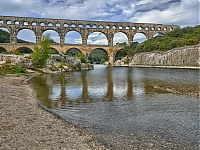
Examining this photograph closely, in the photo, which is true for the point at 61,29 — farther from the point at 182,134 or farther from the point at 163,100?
the point at 182,134

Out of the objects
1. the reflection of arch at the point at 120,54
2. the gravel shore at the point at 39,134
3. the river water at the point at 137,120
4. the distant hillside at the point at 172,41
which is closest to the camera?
the gravel shore at the point at 39,134

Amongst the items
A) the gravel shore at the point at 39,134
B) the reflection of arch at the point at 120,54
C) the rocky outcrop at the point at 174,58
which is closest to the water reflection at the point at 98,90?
the gravel shore at the point at 39,134

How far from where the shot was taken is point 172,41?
229 ft

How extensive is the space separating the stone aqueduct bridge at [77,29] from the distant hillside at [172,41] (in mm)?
8442

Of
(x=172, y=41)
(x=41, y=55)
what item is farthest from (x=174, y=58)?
(x=41, y=55)

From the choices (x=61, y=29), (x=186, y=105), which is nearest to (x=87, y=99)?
(x=186, y=105)

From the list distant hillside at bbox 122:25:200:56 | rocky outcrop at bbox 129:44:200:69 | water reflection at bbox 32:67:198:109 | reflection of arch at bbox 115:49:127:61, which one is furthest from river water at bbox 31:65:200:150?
reflection of arch at bbox 115:49:127:61

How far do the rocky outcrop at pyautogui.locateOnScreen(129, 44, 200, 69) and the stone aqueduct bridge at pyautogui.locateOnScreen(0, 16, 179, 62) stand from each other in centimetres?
1767

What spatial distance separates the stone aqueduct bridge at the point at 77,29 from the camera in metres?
80.9

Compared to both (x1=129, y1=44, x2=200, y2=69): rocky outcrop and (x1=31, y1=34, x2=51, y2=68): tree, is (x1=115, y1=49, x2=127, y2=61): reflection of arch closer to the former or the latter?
(x1=129, y1=44, x2=200, y2=69): rocky outcrop

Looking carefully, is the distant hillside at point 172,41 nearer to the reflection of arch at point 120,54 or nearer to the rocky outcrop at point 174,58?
the reflection of arch at point 120,54

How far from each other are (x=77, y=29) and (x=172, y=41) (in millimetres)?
40565

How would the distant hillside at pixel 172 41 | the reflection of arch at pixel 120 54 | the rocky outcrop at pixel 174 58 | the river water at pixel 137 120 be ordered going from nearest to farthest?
1. the river water at pixel 137 120
2. the rocky outcrop at pixel 174 58
3. the distant hillside at pixel 172 41
4. the reflection of arch at pixel 120 54

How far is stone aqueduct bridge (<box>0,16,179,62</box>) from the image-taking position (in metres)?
80.9
